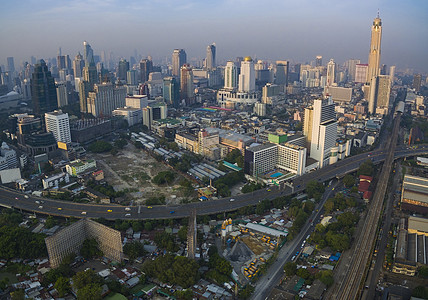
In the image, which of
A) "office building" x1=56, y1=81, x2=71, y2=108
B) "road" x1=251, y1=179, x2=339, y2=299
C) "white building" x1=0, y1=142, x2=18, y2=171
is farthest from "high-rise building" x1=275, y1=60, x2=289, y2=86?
"white building" x1=0, y1=142, x2=18, y2=171

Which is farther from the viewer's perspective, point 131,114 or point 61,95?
point 61,95

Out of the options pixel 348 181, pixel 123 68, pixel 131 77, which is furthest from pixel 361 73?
pixel 348 181

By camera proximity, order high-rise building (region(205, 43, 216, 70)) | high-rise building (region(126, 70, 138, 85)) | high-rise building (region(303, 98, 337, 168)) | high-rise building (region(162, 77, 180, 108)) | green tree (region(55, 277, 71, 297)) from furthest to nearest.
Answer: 1. high-rise building (region(205, 43, 216, 70))
2. high-rise building (region(126, 70, 138, 85))
3. high-rise building (region(162, 77, 180, 108))
4. high-rise building (region(303, 98, 337, 168))
5. green tree (region(55, 277, 71, 297))

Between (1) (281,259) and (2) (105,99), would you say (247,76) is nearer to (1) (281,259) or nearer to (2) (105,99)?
(2) (105,99)

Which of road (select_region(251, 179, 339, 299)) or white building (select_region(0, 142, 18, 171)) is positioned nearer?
road (select_region(251, 179, 339, 299))

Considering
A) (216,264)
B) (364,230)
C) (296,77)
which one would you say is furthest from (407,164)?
(296,77)

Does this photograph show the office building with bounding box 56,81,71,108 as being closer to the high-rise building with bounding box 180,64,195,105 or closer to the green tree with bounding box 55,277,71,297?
the high-rise building with bounding box 180,64,195,105

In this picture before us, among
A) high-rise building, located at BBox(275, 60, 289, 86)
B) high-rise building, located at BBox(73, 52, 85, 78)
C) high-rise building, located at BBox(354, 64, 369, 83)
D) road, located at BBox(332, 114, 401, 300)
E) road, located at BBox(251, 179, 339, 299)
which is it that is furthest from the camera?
high-rise building, located at BBox(354, 64, 369, 83)
